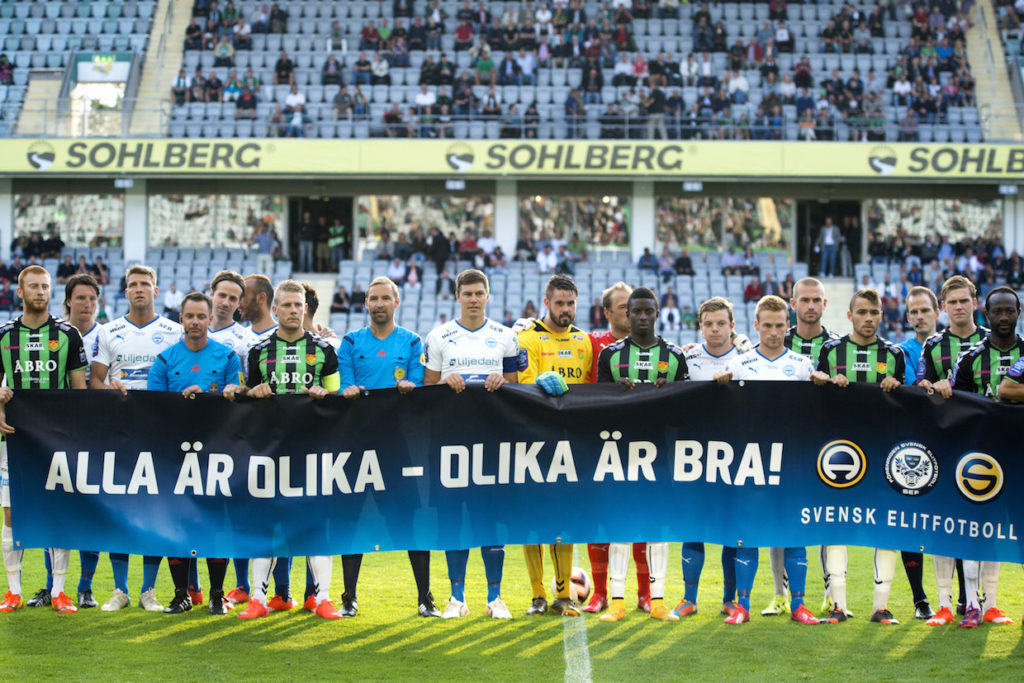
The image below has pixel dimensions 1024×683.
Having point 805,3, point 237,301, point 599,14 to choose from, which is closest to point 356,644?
point 237,301

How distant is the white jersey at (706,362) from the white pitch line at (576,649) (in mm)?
1683

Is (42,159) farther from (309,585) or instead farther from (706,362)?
(706,362)

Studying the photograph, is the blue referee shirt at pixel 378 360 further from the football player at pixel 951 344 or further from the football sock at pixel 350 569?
the football player at pixel 951 344

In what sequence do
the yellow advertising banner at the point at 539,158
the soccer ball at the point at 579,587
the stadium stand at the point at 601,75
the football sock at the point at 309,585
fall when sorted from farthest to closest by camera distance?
the stadium stand at the point at 601,75
the yellow advertising banner at the point at 539,158
the soccer ball at the point at 579,587
the football sock at the point at 309,585

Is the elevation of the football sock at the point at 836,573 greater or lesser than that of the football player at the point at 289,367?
lesser

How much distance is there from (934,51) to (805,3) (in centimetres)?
388

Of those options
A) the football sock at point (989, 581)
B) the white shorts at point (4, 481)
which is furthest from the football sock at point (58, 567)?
the football sock at point (989, 581)

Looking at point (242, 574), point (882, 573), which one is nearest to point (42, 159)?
point (242, 574)

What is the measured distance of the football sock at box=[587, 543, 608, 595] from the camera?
7.38 meters

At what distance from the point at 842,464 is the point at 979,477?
78 centimetres

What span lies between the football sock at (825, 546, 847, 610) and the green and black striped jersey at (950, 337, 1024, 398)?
1260 millimetres

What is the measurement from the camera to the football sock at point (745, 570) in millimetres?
7168

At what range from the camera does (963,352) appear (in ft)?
23.5

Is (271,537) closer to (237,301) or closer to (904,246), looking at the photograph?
(237,301)
